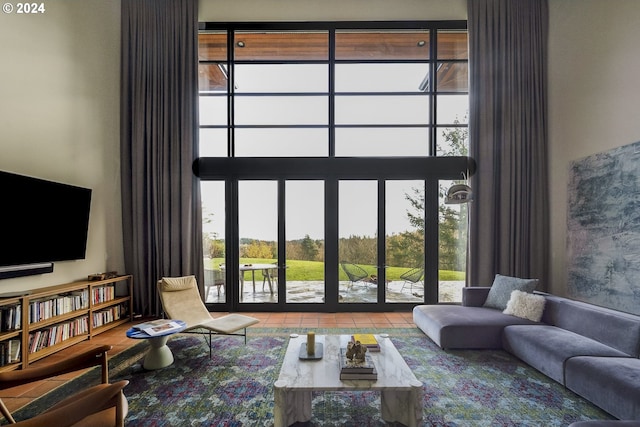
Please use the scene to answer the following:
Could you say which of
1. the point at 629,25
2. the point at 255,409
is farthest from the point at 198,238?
the point at 629,25

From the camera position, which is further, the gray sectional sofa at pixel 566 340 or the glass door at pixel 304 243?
the glass door at pixel 304 243

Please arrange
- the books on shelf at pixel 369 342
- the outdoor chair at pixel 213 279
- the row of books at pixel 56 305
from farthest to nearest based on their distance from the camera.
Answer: the outdoor chair at pixel 213 279 < the row of books at pixel 56 305 < the books on shelf at pixel 369 342

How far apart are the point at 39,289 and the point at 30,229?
77 centimetres

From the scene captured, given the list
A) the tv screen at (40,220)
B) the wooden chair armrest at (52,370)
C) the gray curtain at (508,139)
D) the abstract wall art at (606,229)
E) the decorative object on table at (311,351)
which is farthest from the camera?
the gray curtain at (508,139)

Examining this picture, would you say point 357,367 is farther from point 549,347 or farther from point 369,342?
point 549,347

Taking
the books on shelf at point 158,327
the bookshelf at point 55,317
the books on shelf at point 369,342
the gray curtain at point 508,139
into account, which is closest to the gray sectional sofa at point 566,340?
the gray curtain at point 508,139

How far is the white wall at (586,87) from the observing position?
141 inches

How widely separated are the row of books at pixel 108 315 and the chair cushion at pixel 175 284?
1.18 metres

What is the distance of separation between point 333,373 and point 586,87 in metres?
5.08

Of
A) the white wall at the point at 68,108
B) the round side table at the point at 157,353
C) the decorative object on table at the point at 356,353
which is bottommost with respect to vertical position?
the round side table at the point at 157,353

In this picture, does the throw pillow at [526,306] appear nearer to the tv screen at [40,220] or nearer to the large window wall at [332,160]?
the large window wall at [332,160]

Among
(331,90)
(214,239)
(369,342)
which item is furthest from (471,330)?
(331,90)

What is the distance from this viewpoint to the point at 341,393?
8.64 ft

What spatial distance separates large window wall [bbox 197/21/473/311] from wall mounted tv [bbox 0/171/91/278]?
1.77 meters
